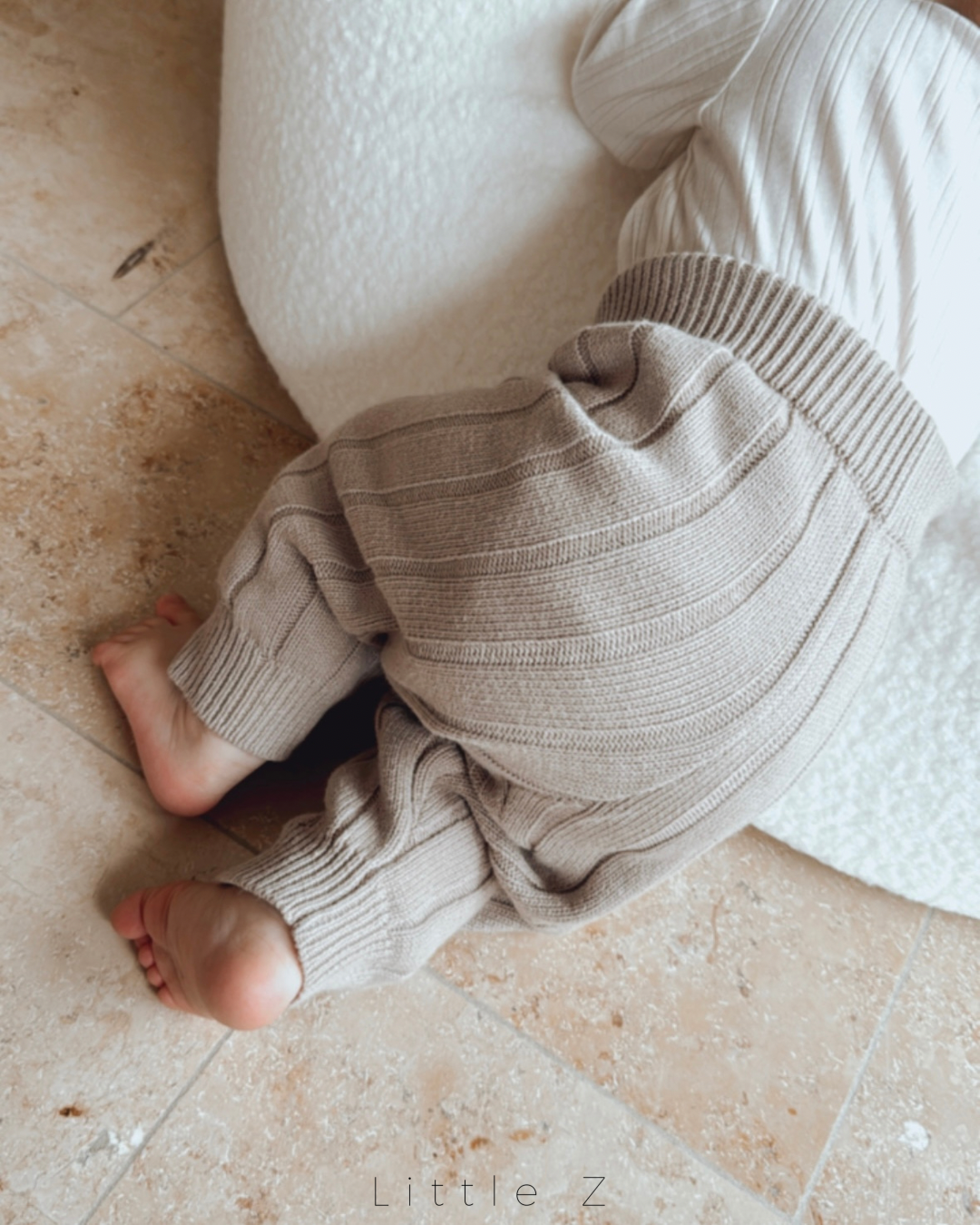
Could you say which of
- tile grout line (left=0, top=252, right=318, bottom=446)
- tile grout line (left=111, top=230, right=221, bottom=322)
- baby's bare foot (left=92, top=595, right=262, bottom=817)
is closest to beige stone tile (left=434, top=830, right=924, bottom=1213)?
baby's bare foot (left=92, top=595, right=262, bottom=817)

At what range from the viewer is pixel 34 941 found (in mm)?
730

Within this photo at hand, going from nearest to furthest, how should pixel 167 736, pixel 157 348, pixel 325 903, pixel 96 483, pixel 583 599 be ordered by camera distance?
pixel 583 599
pixel 325 903
pixel 167 736
pixel 96 483
pixel 157 348

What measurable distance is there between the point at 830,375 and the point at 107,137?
916 millimetres

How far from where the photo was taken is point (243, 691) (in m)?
A: 0.75

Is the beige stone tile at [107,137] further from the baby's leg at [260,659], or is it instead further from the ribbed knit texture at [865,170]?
the ribbed knit texture at [865,170]

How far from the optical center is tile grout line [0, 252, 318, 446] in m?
1.04

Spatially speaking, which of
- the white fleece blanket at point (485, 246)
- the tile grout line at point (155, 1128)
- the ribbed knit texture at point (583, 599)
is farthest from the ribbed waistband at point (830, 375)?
the tile grout line at point (155, 1128)

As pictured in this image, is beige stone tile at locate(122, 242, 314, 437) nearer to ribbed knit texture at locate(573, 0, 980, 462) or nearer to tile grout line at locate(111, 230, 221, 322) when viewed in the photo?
tile grout line at locate(111, 230, 221, 322)

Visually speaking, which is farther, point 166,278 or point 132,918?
point 166,278

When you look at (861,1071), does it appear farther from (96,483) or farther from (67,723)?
(96,483)

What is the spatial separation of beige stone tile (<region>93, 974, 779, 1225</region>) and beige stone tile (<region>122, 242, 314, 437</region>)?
58 centimetres

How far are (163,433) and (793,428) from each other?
2.02ft

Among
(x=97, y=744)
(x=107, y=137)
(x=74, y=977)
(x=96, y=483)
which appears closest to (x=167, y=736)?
(x=97, y=744)

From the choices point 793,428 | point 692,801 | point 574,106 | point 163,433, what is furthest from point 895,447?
point 163,433
